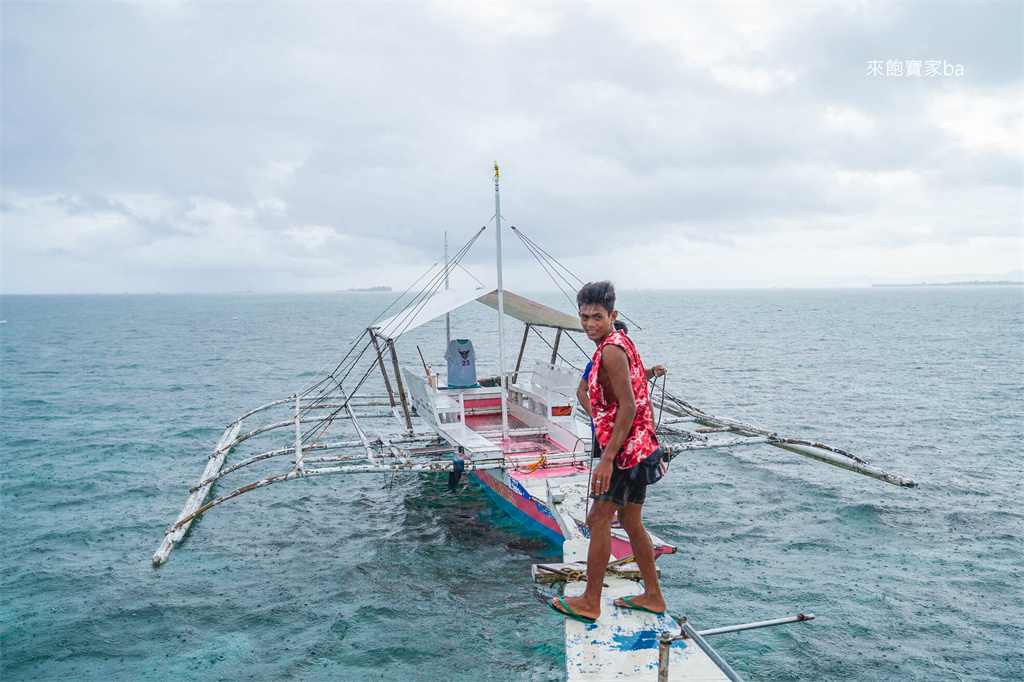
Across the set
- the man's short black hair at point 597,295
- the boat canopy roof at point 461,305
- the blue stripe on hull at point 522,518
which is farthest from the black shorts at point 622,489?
the boat canopy roof at point 461,305

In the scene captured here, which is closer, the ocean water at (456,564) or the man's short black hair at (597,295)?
Result: the man's short black hair at (597,295)

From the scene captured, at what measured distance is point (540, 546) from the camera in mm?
12117

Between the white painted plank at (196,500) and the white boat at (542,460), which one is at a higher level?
the white boat at (542,460)

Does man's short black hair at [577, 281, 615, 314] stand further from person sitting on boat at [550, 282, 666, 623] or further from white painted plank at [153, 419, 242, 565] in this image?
white painted plank at [153, 419, 242, 565]

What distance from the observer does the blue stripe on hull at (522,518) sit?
11.3 meters

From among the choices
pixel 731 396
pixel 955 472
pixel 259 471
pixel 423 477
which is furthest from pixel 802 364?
pixel 259 471

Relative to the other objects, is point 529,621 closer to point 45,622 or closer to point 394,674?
point 394,674

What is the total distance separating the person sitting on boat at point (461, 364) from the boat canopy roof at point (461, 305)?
975mm

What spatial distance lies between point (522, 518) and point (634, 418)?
783cm

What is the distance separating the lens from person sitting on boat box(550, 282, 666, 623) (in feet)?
16.8

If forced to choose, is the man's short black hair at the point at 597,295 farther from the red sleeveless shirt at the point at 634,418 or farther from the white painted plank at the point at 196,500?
the white painted plank at the point at 196,500

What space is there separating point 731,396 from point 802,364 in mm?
14855

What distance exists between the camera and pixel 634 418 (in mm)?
5180

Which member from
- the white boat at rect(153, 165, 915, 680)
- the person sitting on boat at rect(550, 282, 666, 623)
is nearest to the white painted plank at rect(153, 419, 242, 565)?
the white boat at rect(153, 165, 915, 680)
